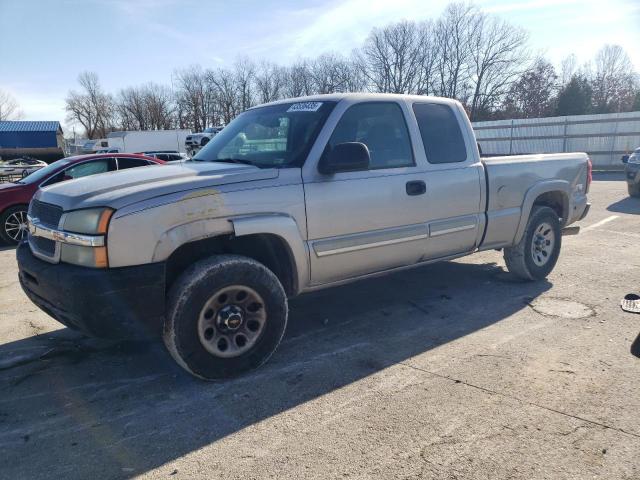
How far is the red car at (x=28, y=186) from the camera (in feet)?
27.4

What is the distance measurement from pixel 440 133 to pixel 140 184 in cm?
283

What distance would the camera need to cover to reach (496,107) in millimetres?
55812

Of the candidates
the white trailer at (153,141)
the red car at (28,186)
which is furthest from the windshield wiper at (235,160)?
the white trailer at (153,141)

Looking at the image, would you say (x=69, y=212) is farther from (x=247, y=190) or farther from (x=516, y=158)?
(x=516, y=158)

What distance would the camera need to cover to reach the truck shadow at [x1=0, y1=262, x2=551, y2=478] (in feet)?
8.53

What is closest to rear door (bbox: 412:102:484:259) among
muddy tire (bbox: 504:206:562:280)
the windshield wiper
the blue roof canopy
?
muddy tire (bbox: 504:206:562:280)

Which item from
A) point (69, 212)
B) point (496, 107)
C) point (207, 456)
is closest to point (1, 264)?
point (69, 212)

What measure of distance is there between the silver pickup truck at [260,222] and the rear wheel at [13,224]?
5.78 metres

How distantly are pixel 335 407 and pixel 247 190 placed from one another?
1.56 m

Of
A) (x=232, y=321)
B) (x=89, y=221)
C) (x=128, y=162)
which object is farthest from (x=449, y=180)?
(x=128, y=162)

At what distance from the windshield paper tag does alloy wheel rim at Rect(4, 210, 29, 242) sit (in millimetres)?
6639

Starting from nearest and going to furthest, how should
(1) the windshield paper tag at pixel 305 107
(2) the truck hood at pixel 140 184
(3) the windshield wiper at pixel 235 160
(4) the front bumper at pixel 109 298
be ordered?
(4) the front bumper at pixel 109 298
(2) the truck hood at pixel 140 184
(3) the windshield wiper at pixel 235 160
(1) the windshield paper tag at pixel 305 107

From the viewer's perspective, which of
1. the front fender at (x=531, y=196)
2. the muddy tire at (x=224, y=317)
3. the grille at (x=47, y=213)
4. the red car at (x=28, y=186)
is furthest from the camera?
the red car at (x=28, y=186)

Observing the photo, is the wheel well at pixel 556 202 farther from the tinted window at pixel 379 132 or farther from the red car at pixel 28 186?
the red car at pixel 28 186
